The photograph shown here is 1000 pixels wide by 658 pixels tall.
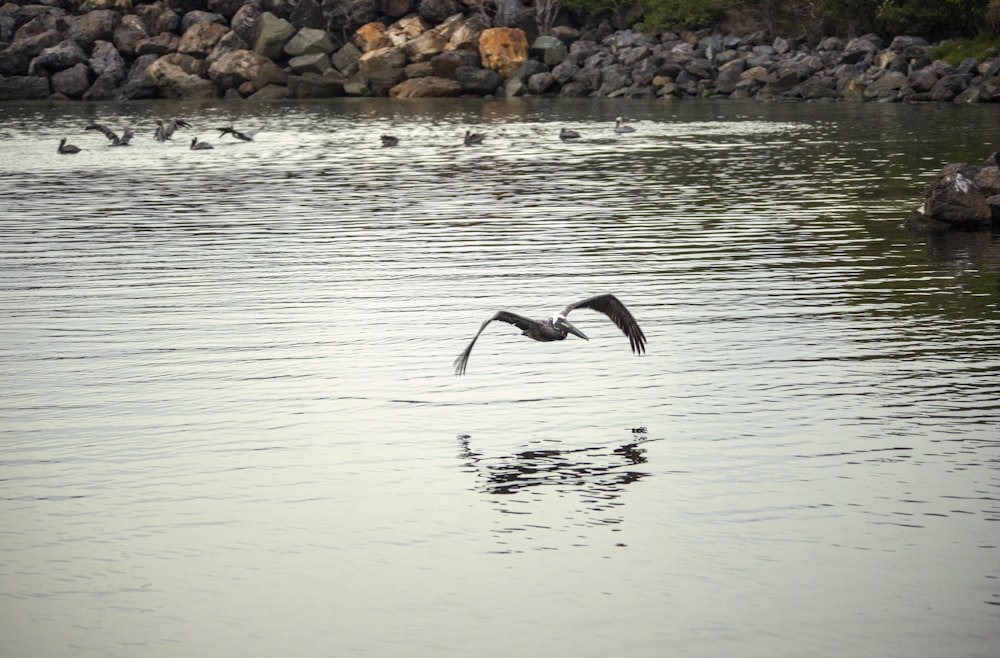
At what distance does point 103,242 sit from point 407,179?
12.3m

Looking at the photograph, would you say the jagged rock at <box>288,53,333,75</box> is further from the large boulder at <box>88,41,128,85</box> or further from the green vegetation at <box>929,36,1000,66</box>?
the green vegetation at <box>929,36,1000,66</box>

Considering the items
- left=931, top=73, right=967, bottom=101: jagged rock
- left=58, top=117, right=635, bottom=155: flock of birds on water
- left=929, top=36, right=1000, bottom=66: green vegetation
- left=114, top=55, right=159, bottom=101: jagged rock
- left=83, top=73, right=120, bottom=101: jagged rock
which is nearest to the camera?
left=58, top=117, right=635, bottom=155: flock of birds on water

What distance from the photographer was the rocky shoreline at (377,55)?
7356 cm

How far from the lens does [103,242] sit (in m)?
26.2

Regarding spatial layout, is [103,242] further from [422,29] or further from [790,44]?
[422,29]

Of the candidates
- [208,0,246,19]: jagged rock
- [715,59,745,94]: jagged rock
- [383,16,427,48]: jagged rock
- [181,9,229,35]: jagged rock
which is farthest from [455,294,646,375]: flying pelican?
[208,0,246,19]: jagged rock

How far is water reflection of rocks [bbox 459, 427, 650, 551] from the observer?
35.6 ft

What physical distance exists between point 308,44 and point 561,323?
76.3m

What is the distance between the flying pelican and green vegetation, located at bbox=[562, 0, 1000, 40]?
57331 mm

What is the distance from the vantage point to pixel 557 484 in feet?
38.4

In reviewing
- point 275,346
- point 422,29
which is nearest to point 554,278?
point 275,346

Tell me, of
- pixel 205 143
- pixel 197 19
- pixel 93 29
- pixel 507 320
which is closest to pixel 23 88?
pixel 93 29

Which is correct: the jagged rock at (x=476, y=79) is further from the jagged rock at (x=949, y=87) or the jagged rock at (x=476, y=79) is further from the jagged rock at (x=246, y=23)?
the jagged rock at (x=949, y=87)

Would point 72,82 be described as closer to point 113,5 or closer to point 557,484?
point 113,5
